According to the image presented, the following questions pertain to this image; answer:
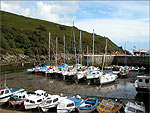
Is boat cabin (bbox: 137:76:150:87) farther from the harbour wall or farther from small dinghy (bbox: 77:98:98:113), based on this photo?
the harbour wall

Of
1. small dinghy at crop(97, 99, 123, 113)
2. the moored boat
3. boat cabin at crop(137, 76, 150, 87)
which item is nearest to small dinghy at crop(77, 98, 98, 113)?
small dinghy at crop(97, 99, 123, 113)

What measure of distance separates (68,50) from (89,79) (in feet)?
246

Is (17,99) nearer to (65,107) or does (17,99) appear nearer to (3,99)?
(3,99)

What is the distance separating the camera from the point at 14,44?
9731cm

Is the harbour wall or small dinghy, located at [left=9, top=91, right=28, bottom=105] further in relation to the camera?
the harbour wall

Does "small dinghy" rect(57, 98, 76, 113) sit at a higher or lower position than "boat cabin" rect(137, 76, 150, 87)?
lower

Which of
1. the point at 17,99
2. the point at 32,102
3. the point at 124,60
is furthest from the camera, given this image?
the point at 124,60

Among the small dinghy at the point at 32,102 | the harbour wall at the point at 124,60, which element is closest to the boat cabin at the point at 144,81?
the small dinghy at the point at 32,102

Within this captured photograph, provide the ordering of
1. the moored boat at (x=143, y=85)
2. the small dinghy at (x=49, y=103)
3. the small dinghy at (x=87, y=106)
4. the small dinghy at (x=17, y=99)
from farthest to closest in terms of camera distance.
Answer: the moored boat at (x=143, y=85) < the small dinghy at (x=17, y=99) < the small dinghy at (x=49, y=103) < the small dinghy at (x=87, y=106)

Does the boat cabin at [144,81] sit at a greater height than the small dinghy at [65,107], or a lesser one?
greater

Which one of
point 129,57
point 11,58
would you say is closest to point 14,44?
point 11,58

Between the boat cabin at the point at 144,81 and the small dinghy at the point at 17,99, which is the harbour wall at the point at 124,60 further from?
the small dinghy at the point at 17,99

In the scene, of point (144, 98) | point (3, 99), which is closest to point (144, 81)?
point (144, 98)

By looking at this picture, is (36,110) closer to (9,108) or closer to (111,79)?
(9,108)
